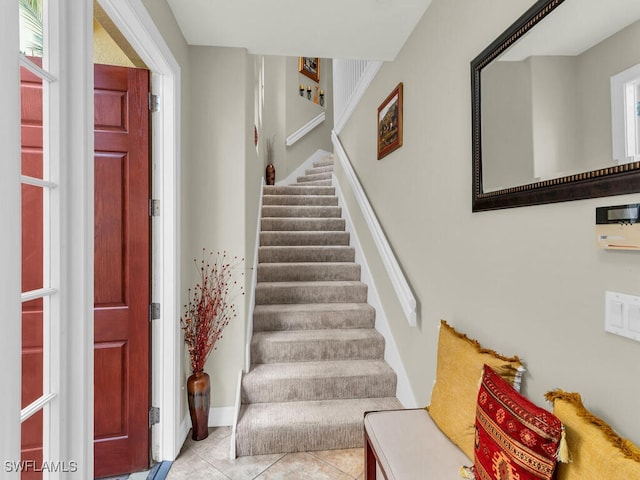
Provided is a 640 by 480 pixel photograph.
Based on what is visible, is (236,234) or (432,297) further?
(236,234)

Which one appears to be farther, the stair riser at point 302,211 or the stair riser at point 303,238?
the stair riser at point 302,211

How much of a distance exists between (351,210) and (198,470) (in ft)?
8.66

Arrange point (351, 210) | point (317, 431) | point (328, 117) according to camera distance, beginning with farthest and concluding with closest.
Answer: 1. point (328, 117)
2. point (351, 210)
3. point (317, 431)

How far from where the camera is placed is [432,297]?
1.87 m

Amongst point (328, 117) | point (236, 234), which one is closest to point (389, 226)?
point (236, 234)

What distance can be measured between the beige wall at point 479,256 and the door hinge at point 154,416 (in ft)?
4.90

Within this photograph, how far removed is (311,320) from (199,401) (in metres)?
0.97

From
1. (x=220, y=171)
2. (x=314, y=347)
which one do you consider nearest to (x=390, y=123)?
(x=220, y=171)

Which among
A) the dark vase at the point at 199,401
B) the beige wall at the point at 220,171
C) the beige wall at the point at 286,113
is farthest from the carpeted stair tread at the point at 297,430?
the beige wall at the point at 286,113

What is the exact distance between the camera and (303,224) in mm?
3824

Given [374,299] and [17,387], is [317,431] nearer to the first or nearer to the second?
[374,299]

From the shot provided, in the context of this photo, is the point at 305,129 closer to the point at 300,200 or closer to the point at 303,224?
the point at 300,200

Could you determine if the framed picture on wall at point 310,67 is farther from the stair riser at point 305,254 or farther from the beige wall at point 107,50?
the beige wall at point 107,50

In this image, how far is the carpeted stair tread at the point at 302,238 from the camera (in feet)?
11.7
